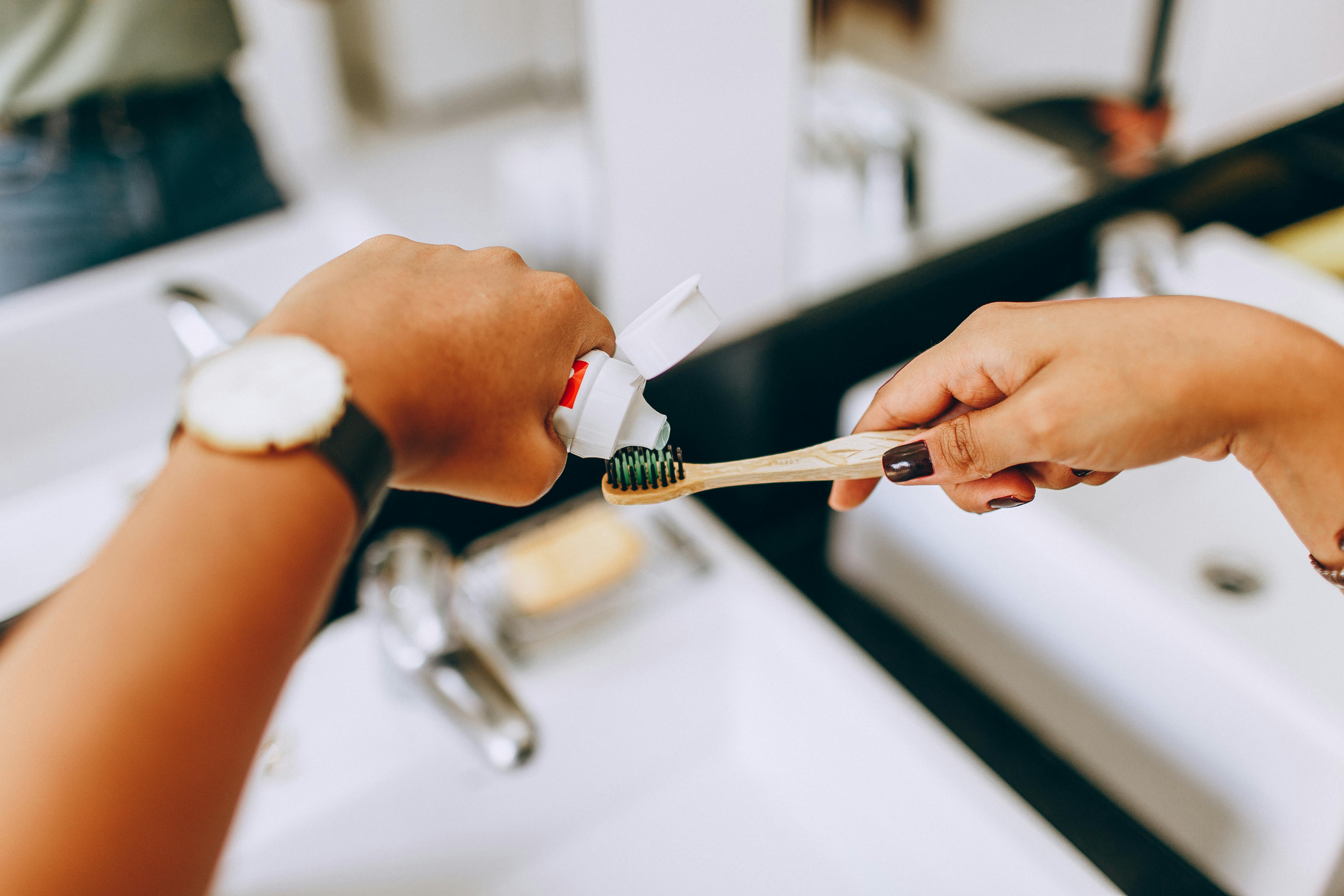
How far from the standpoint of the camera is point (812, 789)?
76 cm

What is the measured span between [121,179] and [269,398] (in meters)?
0.46

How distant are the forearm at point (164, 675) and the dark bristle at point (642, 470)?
0.12 meters

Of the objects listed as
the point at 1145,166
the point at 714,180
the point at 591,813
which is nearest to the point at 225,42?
the point at 714,180

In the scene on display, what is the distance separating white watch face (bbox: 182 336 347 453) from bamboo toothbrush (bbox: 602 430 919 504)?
125mm

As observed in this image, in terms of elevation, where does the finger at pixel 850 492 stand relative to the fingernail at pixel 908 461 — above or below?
below

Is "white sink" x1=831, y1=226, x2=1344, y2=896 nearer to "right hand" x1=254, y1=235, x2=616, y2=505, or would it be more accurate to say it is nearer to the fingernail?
the fingernail

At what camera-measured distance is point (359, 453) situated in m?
0.28

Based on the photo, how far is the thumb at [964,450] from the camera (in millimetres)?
368

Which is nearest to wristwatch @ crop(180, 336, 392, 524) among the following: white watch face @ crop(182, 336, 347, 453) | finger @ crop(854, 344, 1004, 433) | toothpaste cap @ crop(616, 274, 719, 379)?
white watch face @ crop(182, 336, 347, 453)

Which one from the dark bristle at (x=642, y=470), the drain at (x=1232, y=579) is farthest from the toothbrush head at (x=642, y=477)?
the drain at (x=1232, y=579)

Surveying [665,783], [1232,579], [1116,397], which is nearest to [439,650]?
[665,783]

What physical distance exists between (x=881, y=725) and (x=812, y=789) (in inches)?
4.6

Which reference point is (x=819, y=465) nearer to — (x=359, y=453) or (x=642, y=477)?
(x=642, y=477)

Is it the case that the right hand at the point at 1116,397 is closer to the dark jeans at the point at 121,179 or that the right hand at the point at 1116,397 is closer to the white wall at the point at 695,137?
the white wall at the point at 695,137
